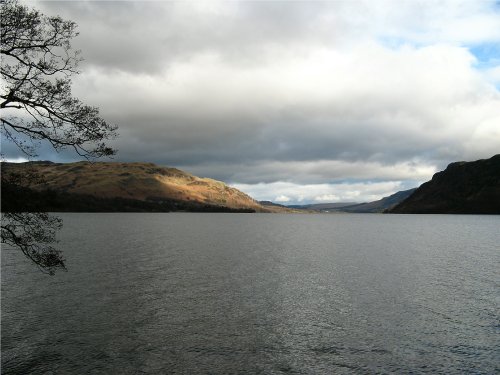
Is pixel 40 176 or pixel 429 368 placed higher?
pixel 40 176

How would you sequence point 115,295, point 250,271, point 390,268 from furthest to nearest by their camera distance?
1. point 390,268
2. point 250,271
3. point 115,295

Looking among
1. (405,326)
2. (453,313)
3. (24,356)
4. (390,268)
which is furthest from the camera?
(390,268)

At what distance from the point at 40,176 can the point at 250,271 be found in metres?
44.6

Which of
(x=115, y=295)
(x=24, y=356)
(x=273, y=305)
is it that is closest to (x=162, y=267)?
(x=115, y=295)

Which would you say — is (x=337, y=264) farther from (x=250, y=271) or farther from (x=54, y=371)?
(x=54, y=371)

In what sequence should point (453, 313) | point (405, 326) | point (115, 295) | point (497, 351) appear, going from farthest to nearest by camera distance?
point (115, 295)
point (453, 313)
point (405, 326)
point (497, 351)

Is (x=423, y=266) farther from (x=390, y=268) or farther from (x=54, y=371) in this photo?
(x=54, y=371)

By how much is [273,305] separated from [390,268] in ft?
116

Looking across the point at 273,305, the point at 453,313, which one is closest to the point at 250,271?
the point at 273,305

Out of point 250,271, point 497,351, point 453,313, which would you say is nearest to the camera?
point 497,351

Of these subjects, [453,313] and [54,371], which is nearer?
[54,371]

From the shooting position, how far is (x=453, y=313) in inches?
1559

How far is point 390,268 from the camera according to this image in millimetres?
69750

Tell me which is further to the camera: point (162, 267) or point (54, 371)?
point (162, 267)
